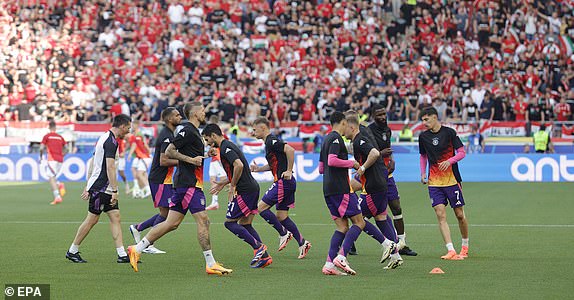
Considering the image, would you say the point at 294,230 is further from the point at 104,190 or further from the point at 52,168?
the point at 52,168

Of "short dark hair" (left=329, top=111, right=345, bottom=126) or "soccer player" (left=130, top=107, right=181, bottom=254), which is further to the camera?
"soccer player" (left=130, top=107, right=181, bottom=254)

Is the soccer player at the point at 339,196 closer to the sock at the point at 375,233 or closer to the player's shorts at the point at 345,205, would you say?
the player's shorts at the point at 345,205

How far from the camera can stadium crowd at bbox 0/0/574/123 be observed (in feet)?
122

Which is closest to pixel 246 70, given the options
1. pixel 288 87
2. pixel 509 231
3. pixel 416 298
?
pixel 288 87

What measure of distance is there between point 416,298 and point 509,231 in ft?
26.0

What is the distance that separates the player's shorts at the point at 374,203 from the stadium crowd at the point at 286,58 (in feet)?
73.2

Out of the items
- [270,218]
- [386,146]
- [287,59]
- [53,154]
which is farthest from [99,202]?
[287,59]

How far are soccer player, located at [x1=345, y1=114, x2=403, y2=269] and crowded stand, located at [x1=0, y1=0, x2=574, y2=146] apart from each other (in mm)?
21659

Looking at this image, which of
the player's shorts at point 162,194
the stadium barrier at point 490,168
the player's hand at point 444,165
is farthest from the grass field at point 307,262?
the stadium barrier at point 490,168

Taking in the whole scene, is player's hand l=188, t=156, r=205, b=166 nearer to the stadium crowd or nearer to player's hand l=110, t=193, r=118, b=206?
player's hand l=110, t=193, r=118, b=206

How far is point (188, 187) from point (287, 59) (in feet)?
93.3

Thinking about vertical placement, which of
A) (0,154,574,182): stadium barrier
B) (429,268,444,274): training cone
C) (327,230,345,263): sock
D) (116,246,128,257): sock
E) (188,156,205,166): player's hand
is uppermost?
(188,156,205,166): player's hand

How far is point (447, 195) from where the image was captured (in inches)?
567

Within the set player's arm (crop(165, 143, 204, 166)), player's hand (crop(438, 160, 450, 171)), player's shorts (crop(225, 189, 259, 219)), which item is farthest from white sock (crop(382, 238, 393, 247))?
player's arm (crop(165, 143, 204, 166))
